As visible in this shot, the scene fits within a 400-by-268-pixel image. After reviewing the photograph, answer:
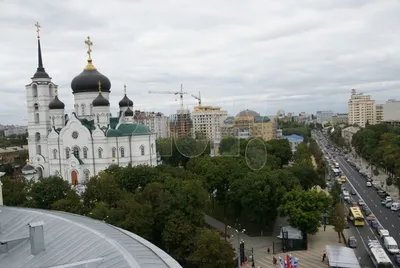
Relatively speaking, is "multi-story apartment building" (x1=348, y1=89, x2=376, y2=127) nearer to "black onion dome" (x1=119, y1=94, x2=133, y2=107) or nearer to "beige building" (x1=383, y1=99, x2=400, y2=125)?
"beige building" (x1=383, y1=99, x2=400, y2=125)

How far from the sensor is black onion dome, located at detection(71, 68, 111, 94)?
54.4 metres

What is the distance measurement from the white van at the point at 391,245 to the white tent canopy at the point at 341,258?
13.9ft

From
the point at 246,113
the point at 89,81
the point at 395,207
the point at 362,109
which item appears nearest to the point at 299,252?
the point at 395,207

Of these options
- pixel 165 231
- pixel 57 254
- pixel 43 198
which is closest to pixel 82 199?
pixel 43 198

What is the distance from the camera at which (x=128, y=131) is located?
52.8 meters

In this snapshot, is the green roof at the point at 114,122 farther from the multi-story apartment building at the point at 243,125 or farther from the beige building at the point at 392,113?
the beige building at the point at 392,113

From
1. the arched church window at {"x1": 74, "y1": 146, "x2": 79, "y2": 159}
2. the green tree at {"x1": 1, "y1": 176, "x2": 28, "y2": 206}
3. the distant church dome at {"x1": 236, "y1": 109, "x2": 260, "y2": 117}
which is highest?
the distant church dome at {"x1": 236, "y1": 109, "x2": 260, "y2": 117}

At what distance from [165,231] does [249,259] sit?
6989mm

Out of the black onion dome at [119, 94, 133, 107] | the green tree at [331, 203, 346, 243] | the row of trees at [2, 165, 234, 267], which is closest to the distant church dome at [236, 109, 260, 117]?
the black onion dome at [119, 94, 133, 107]

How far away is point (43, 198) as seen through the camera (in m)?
32.1

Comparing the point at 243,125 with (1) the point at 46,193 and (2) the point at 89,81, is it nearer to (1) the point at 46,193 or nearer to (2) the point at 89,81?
(2) the point at 89,81

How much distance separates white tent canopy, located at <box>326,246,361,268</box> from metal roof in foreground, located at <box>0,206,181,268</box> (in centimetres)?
1579

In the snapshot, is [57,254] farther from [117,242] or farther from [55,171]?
[55,171]

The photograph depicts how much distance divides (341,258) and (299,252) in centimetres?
481
